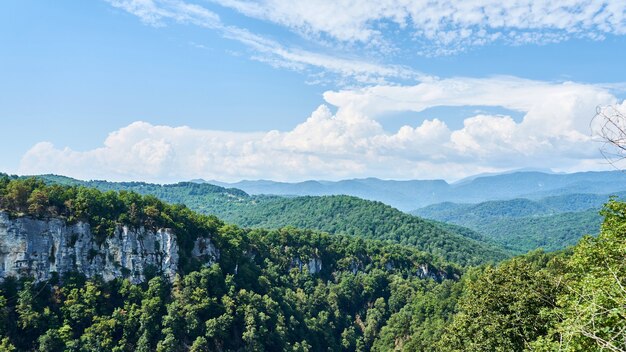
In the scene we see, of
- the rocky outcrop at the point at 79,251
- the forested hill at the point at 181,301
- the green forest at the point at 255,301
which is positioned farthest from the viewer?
the rocky outcrop at the point at 79,251

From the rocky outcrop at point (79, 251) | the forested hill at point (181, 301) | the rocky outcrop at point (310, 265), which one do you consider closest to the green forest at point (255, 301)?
the forested hill at point (181, 301)

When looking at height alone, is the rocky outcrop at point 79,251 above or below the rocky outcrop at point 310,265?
above

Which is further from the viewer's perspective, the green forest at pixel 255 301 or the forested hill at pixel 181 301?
the forested hill at pixel 181 301

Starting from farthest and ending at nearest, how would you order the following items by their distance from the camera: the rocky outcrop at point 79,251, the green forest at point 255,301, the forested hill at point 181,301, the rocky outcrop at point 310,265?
1. the rocky outcrop at point 310,265
2. the rocky outcrop at point 79,251
3. the forested hill at point 181,301
4. the green forest at point 255,301

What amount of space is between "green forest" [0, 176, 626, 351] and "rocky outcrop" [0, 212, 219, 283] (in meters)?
1.27

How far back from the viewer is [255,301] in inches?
2749

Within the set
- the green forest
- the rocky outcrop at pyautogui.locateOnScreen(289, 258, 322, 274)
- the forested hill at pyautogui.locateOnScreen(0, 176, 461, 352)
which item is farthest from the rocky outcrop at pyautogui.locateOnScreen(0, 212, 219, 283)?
the rocky outcrop at pyautogui.locateOnScreen(289, 258, 322, 274)

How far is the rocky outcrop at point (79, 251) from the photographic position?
5438 centimetres

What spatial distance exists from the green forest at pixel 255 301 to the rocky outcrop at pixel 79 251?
1.27 metres

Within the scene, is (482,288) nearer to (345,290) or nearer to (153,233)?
(153,233)

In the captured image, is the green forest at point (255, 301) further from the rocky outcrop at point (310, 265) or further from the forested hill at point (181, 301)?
the rocky outcrop at point (310, 265)

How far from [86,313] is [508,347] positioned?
167ft

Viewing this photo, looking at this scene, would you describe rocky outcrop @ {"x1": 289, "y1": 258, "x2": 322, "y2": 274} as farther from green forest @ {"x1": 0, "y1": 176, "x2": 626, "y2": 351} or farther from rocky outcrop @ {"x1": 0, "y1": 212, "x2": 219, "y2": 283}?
rocky outcrop @ {"x1": 0, "y1": 212, "x2": 219, "y2": 283}

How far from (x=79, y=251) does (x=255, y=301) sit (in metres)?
28.1
